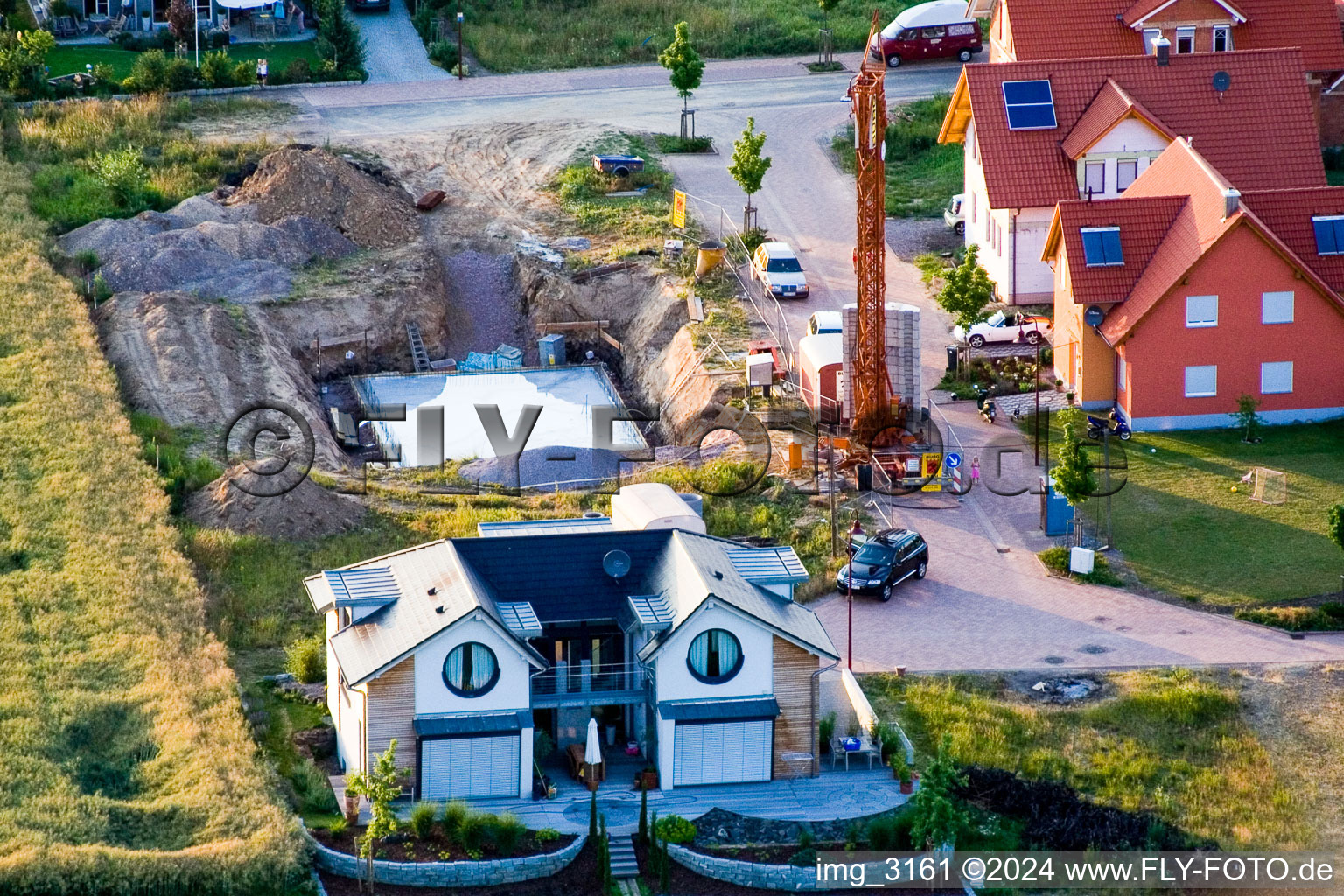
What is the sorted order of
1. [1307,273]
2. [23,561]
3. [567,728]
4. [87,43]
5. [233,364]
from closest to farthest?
[567,728]
[23,561]
[1307,273]
[233,364]
[87,43]

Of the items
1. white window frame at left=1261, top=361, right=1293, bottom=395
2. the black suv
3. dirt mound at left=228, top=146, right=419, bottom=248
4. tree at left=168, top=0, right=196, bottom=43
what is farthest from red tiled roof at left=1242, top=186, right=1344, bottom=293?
tree at left=168, top=0, right=196, bottom=43

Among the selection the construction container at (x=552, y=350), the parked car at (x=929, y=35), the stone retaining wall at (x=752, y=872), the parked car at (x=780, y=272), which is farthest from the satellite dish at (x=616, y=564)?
the parked car at (x=929, y=35)

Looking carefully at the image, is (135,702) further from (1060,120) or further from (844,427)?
(1060,120)

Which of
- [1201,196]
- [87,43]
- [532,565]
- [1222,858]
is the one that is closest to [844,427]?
[1201,196]

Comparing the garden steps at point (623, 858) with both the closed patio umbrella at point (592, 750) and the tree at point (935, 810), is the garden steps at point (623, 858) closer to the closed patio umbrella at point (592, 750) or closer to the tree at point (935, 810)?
the closed patio umbrella at point (592, 750)

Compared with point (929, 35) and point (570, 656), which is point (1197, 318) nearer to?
point (570, 656)

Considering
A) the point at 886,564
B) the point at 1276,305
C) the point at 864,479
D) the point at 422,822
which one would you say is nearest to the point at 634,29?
the point at 1276,305

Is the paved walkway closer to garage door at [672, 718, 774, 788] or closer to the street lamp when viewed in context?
the street lamp

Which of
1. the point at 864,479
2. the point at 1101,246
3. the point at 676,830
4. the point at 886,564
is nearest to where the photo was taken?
the point at 676,830
